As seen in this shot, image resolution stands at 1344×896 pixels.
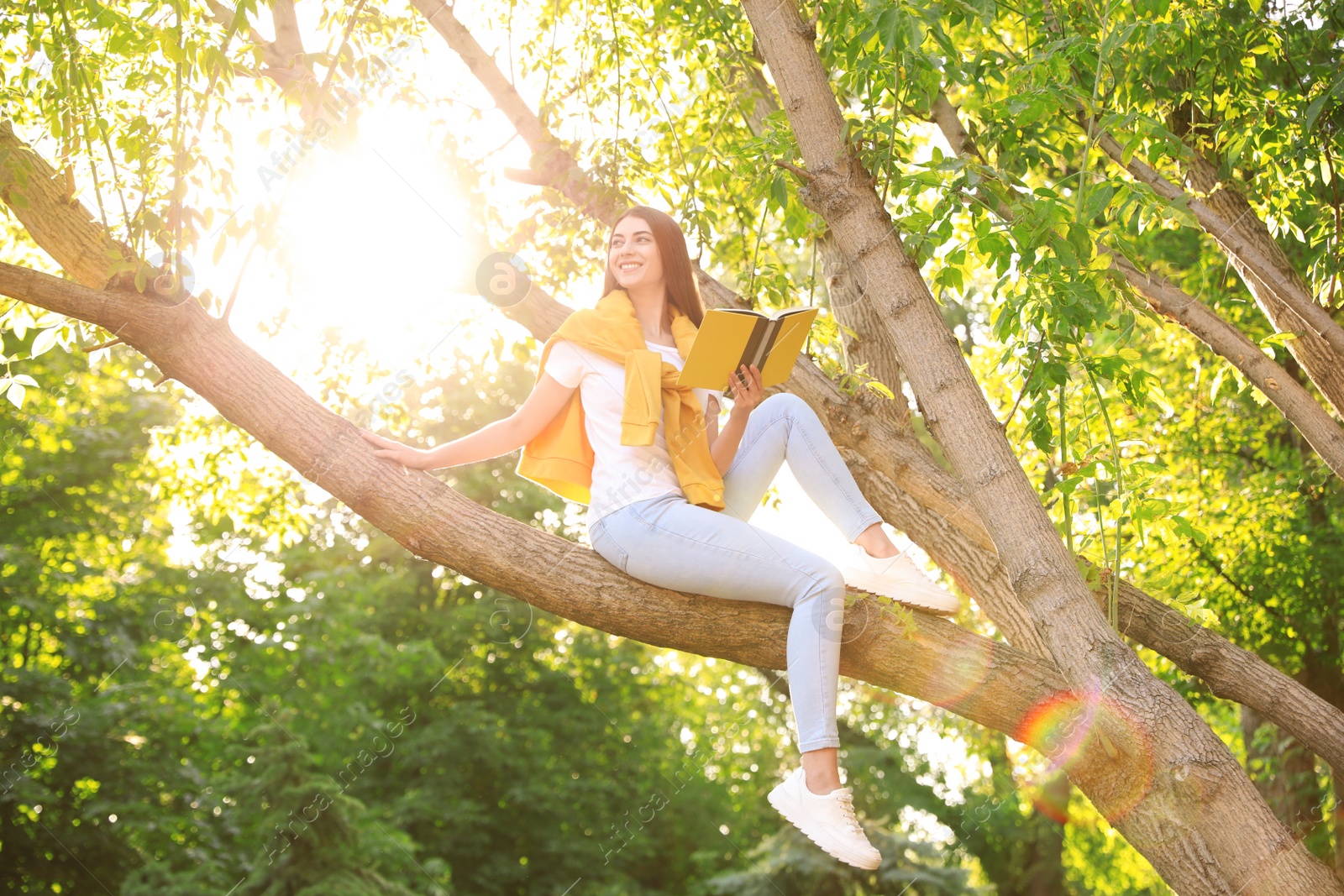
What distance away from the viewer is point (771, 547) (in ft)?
8.99

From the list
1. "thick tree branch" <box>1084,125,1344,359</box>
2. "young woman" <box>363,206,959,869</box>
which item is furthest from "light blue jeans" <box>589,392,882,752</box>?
"thick tree branch" <box>1084,125,1344,359</box>

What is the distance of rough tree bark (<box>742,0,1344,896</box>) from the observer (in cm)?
274

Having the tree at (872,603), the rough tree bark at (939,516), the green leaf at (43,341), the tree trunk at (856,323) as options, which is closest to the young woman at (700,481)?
the tree at (872,603)

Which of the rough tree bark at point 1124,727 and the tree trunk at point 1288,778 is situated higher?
the tree trunk at point 1288,778

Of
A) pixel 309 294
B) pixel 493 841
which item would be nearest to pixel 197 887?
pixel 493 841

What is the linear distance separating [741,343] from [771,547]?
57 centimetres

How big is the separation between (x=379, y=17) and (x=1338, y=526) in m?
6.78

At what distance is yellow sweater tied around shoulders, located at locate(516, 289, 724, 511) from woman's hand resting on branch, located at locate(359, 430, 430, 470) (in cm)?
29

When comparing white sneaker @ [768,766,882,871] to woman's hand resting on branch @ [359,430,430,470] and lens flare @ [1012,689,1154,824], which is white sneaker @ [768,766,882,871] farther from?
woman's hand resting on branch @ [359,430,430,470]

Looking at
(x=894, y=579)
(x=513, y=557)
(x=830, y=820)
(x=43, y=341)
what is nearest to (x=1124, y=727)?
(x=894, y=579)

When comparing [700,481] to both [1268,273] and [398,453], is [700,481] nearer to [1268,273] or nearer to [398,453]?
[398,453]

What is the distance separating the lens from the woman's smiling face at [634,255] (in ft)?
11.1

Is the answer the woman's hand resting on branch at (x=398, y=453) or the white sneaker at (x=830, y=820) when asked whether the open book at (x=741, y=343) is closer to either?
the woman's hand resting on branch at (x=398, y=453)

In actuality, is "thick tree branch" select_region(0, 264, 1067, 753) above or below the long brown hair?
below
